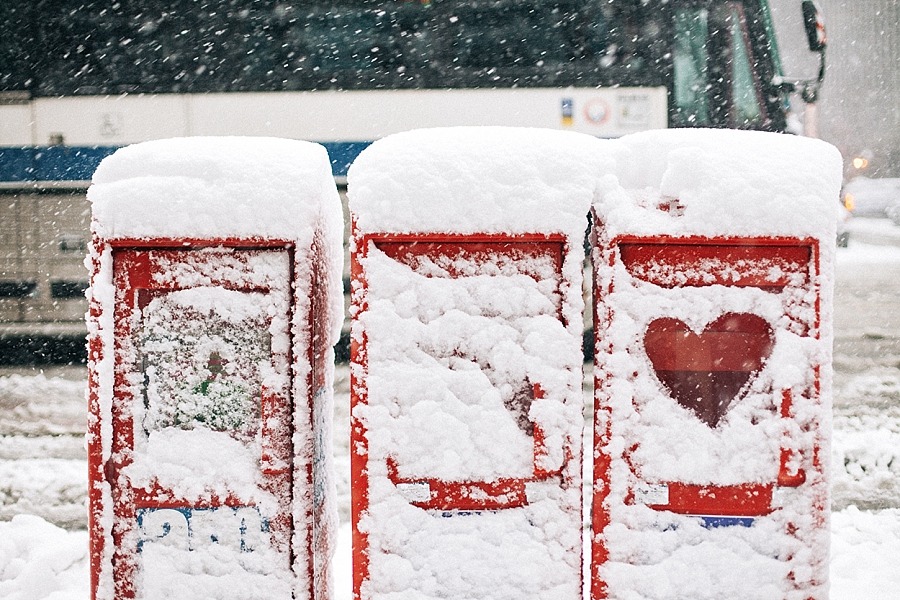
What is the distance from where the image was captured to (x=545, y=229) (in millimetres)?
2045

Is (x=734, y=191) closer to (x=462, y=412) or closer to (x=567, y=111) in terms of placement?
(x=462, y=412)

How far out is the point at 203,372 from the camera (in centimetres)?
216

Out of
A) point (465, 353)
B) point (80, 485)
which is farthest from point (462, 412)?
point (80, 485)

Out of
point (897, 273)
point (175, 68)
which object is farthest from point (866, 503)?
point (897, 273)

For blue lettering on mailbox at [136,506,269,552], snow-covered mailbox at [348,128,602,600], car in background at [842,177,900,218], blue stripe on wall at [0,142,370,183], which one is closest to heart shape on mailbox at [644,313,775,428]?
snow-covered mailbox at [348,128,602,600]

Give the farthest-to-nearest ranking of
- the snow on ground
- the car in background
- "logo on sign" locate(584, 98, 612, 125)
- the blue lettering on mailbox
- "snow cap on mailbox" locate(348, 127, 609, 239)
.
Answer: the car in background, "logo on sign" locate(584, 98, 612, 125), the snow on ground, the blue lettering on mailbox, "snow cap on mailbox" locate(348, 127, 609, 239)

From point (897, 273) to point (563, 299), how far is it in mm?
12089

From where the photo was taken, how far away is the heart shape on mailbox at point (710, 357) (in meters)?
2.10

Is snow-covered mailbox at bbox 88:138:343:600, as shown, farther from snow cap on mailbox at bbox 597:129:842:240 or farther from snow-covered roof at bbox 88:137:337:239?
snow cap on mailbox at bbox 597:129:842:240

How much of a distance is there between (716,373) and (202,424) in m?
1.49

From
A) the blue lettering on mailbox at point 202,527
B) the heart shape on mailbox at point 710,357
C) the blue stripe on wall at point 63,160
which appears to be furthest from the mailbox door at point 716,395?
the blue stripe on wall at point 63,160

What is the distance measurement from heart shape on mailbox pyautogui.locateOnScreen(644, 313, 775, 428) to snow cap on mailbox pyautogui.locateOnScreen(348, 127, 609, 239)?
399mm

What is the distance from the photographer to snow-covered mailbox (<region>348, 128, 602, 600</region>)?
80.7 inches

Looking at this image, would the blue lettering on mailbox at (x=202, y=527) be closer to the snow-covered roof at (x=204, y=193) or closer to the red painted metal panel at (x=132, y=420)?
the red painted metal panel at (x=132, y=420)
